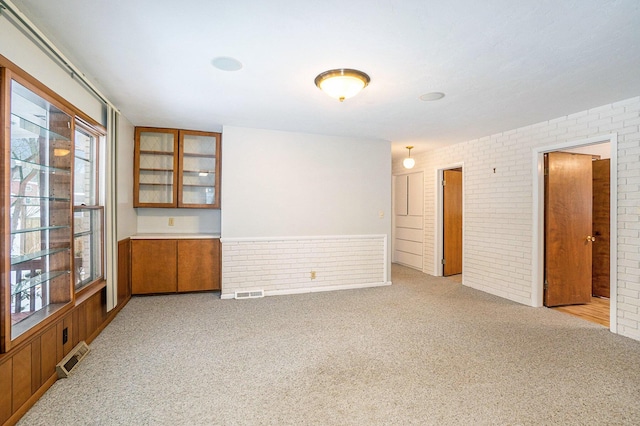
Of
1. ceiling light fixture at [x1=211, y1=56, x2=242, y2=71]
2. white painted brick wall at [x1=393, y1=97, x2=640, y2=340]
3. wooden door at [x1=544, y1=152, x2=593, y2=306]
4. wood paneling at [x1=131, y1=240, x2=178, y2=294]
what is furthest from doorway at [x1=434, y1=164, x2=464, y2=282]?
wood paneling at [x1=131, y1=240, x2=178, y2=294]

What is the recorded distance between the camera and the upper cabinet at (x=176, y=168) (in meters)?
4.75

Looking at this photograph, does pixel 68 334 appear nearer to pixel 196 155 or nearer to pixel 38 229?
pixel 38 229

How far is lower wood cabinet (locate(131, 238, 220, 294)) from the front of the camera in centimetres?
454

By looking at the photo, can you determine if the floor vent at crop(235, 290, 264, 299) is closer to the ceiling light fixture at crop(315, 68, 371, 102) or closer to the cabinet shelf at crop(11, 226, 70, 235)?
the cabinet shelf at crop(11, 226, 70, 235)

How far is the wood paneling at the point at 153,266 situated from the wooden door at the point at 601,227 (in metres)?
6.53

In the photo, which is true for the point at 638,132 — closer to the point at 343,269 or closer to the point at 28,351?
the point at 343,269

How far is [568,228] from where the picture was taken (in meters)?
4.31

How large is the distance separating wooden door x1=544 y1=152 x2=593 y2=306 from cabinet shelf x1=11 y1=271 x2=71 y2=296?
18.3 ft

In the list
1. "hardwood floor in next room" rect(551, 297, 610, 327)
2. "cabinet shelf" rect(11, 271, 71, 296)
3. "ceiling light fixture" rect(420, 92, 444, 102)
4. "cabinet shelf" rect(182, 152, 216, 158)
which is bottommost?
"hardwood floor in next room" rect(551, 297, 610, 327)

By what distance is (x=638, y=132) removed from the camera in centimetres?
319

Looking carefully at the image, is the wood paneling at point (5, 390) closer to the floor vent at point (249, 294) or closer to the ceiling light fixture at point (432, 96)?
the floor vent at point (249, 294)

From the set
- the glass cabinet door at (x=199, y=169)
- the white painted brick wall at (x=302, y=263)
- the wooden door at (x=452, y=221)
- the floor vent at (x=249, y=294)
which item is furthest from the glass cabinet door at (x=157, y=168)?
the wooden door at (x=452, y=221)

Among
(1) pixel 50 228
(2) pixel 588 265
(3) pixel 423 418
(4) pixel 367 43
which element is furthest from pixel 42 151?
(2) pixel 588 265

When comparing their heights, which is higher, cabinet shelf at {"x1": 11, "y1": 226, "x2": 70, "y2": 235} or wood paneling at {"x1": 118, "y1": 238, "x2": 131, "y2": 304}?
cabinet shelf at {"x1": 11, "y1": 226, "x2": 70, "y2": 235}
